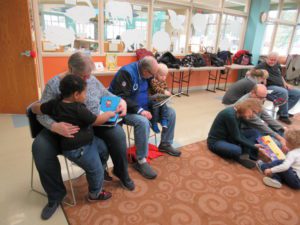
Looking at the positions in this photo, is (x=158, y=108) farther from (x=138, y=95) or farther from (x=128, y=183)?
(x=128, y=183)

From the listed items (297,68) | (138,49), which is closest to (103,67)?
(138,49)

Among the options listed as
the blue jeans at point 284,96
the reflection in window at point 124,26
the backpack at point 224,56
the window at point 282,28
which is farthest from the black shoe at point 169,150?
the window at point 282,28

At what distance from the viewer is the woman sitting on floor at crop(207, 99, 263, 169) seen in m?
2.37

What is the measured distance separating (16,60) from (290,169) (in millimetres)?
3522

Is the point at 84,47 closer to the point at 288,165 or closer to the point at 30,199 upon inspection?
the point at 30,199

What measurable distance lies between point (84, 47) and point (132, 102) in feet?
8.02

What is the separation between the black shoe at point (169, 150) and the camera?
2.52 m

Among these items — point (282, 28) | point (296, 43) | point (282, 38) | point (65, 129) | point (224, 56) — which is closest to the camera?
point (65, 129)

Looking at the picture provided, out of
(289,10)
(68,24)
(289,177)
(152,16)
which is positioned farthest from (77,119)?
(289,10)

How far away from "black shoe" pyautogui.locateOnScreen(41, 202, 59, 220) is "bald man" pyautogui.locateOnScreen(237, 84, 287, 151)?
6.78 ft

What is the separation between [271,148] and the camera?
239 centimetres

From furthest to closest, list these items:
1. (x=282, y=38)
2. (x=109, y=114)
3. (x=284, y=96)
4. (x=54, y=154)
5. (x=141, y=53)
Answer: (x=282, y=38)
(x=141, y=53)
(x=284, y=96)
(x=109, y=114)
(x=54, y=154)

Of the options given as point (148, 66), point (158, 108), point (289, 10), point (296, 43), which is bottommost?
point (158, 108)

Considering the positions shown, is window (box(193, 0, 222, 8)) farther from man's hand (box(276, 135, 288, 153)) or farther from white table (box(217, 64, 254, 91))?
man's hand (box(276, 135, 288, 153))
